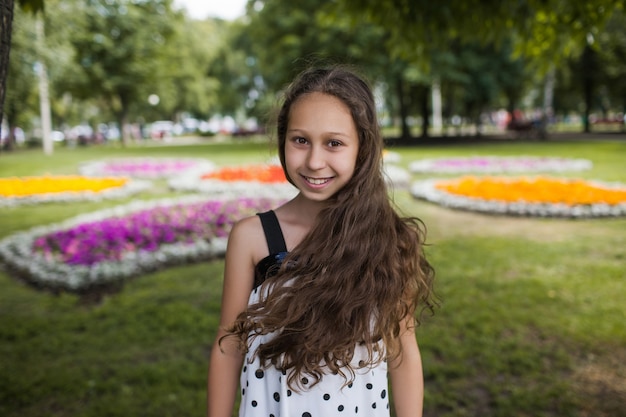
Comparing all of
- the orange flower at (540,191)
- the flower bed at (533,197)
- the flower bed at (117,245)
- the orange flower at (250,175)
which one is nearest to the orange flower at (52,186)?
the orange flower at (250,175)

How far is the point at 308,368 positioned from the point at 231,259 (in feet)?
1.24

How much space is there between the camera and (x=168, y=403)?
310cm

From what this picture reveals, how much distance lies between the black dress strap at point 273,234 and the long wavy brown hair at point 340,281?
0.05 meters

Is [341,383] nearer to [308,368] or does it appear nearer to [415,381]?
[308,368]

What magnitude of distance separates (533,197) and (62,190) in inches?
379

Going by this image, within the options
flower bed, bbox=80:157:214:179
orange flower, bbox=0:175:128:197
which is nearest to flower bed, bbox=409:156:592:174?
flower bed, bbox=80:157:214:179

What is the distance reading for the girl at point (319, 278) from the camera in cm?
139

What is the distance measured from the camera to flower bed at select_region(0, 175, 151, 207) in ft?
33.9

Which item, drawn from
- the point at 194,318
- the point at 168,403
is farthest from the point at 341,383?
the point at 194,318

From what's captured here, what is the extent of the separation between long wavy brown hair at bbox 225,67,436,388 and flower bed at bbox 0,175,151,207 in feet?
33.3

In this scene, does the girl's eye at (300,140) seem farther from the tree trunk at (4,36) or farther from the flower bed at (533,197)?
the flower bed at (533,197)

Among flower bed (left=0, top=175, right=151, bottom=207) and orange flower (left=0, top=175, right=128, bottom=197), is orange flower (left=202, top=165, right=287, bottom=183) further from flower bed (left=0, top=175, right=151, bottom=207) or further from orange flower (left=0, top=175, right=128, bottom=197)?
orange flower (left=0, top=175, right=128, bottom=197)

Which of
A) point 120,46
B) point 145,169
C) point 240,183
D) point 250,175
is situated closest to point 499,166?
point 250,175

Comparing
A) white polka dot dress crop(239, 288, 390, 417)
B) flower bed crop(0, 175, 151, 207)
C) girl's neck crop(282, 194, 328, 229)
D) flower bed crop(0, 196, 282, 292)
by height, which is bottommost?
flower bed crop(0, 196, 282, 292)
